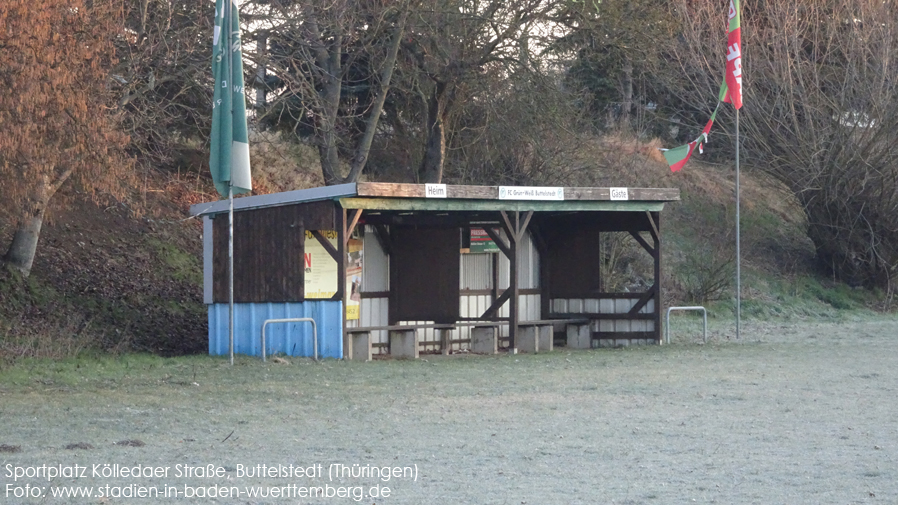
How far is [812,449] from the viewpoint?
7.83 meters

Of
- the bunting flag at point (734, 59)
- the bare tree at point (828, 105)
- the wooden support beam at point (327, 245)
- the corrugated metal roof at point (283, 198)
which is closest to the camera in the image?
the corrugated metal roof at point (283, 198)

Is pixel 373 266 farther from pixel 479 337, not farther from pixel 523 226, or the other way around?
pixel 523 226

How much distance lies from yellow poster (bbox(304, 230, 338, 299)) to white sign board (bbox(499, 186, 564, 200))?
2.76 m

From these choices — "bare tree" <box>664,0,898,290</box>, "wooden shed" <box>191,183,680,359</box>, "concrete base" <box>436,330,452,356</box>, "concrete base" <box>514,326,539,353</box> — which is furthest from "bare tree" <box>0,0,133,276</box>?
"bare tree" <box>664,0,898,290</box>

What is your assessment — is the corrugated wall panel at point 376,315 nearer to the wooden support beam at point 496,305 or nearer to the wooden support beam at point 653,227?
the wooden support beam at point 496,305

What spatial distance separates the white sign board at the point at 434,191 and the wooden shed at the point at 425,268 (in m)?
0.02

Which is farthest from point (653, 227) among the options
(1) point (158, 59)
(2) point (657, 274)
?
(1) point (158, 59)

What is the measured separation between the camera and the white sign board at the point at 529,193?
15734 mm

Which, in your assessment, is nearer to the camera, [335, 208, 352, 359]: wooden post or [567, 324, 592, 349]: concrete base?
[335, 208, 352, 359]: wooden post

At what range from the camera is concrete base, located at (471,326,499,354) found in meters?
17.3

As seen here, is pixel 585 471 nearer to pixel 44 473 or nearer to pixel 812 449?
pixel 812 449

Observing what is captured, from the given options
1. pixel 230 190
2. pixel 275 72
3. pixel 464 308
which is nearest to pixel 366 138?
pixel 275 72

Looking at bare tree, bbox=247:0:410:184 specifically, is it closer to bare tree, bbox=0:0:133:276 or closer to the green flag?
the green flag

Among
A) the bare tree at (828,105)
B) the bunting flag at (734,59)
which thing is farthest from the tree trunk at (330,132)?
the bare tree at (828,105)
